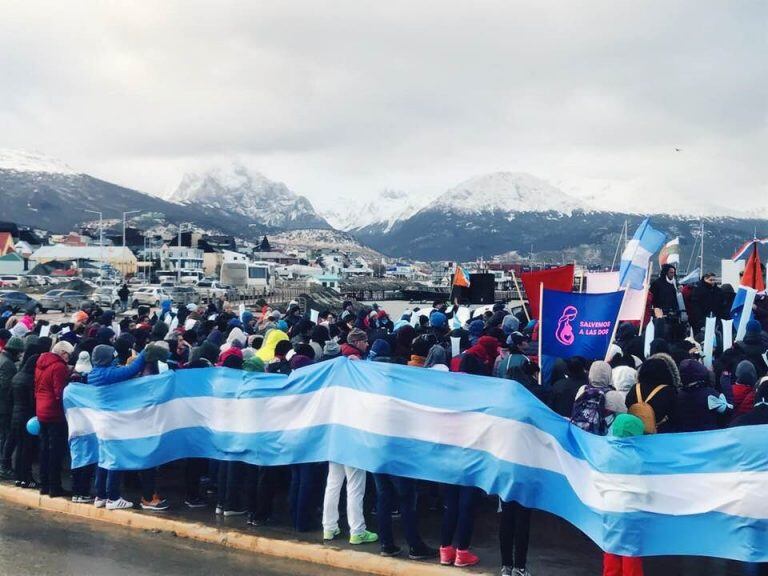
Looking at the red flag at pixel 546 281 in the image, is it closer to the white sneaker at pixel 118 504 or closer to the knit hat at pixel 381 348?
the knit hat at pixel 381 348

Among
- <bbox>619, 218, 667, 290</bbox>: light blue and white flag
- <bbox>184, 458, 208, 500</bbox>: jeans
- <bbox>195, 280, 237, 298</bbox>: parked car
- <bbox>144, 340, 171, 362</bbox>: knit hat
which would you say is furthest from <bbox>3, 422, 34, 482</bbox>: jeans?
<bbox>195, 280, 237, 298</bbox>: parked car

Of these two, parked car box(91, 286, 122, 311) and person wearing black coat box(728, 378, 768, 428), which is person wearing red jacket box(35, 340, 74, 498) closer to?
person wearing black coat box(728, 378, 768, 428)

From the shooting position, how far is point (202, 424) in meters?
9.56

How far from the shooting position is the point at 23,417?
407 inches

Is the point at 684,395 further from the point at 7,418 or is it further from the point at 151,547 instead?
the point at 7,418

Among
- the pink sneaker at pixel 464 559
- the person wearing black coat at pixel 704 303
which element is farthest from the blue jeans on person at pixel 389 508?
the person wearing black coat at pixel 704 303

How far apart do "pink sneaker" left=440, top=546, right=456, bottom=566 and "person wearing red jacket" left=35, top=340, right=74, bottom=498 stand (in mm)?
5206

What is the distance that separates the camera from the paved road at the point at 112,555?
7875 mm

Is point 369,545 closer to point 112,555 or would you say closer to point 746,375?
point 112,555

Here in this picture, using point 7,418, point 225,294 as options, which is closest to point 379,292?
point 225,294

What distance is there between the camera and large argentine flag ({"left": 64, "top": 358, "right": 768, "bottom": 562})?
6430 mm

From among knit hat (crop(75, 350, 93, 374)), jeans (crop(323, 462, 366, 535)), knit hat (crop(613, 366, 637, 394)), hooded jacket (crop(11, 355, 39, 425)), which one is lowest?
jeans (crop(323, 462, 366, 535))

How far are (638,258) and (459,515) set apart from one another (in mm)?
6677

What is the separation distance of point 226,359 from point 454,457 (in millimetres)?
3328
